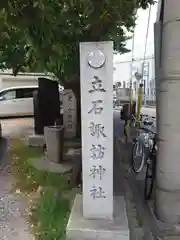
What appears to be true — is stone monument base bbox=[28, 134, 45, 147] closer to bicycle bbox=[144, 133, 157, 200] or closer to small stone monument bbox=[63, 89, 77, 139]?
small stone monument bbox=[63, 89, 77, 139]

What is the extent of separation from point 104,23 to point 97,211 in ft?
9.42

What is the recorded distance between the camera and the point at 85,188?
391 centimetres

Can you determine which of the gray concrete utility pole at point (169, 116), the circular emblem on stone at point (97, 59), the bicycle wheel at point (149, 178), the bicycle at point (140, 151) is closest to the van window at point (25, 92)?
the bicycle at point (140, 151)

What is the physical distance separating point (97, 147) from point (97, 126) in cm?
25

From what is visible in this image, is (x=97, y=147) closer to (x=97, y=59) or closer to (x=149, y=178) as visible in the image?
(x=97, y=59)

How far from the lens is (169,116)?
15.0 ft

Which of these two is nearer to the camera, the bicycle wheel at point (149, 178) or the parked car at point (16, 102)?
the bicycle wheel at point (149, 178)

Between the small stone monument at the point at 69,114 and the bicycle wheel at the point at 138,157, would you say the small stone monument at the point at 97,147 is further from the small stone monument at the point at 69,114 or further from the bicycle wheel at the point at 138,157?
the small stone monument at the point at 69,114

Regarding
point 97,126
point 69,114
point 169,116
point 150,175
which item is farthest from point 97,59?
point 69,114

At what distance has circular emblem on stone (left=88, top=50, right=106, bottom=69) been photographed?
3.67 m

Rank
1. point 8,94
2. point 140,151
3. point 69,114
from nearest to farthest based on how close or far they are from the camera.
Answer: point 140,151 → point 69,114 → point 8,94

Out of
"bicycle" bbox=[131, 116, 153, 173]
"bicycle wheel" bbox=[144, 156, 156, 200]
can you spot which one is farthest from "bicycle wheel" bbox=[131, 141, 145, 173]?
"bicycle wheel" bbox=[144, 156, 156, 200]

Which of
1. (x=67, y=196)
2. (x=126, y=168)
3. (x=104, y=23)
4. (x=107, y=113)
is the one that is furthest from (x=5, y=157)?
(x=107, y=113)

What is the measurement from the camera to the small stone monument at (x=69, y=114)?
11748 mm
